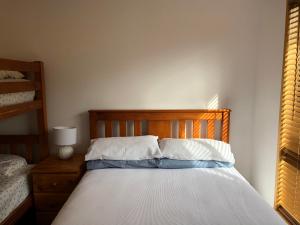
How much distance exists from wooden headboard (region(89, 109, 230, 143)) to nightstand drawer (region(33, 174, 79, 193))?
518mm

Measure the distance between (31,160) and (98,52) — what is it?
4.30 feet

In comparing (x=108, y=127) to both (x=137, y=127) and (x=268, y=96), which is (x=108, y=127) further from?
(x=268, y=96)

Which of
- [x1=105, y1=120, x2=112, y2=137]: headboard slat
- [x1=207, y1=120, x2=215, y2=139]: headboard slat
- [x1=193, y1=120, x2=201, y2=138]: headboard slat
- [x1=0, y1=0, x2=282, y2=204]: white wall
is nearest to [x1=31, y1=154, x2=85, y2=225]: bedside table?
[x1=105, y1=120, x2=112, y2=137]: headboard slat

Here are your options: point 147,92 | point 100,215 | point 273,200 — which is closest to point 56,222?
point 100,215

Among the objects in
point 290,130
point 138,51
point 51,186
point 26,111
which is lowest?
point 51,186

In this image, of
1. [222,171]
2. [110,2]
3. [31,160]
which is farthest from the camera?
[31,160]

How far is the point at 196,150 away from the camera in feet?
7.77

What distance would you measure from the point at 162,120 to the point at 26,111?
1250 mm

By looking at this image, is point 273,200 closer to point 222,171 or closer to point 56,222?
point 222,171

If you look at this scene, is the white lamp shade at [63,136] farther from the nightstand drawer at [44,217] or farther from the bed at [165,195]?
the nightstand drawer at [44,217]

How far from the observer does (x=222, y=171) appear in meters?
2.25

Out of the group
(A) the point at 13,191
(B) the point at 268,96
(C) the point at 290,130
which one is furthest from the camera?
(B) the point at 268,96

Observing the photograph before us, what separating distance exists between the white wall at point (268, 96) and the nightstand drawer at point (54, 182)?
1730 mm

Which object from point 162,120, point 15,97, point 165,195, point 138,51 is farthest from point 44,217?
point 138,51
